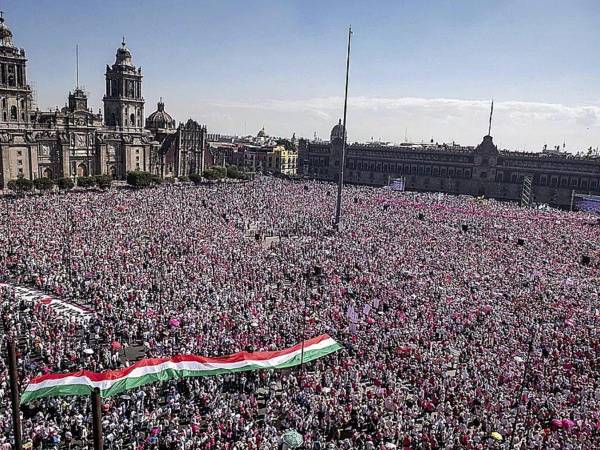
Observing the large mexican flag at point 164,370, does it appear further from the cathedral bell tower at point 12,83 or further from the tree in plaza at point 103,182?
the cathedral bell tower at point 12,83

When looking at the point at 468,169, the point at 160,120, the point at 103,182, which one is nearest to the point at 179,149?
the point at 160,120

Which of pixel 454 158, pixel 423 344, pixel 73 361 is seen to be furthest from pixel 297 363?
pixel 454 158

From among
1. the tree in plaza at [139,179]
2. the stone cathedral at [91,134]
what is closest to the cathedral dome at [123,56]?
the stone cathedral at [91,134]

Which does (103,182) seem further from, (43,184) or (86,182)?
(43,184)

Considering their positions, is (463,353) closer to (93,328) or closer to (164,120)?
(93,328)

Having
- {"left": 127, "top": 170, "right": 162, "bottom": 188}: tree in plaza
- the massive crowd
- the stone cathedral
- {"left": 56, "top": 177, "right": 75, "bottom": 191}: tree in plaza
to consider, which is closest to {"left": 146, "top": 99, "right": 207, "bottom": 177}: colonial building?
the stone cathedral

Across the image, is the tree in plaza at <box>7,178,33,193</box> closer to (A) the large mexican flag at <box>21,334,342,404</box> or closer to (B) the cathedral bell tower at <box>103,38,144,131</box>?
(B) the cathedral bell tower at <box>103,38,144,131</box>
